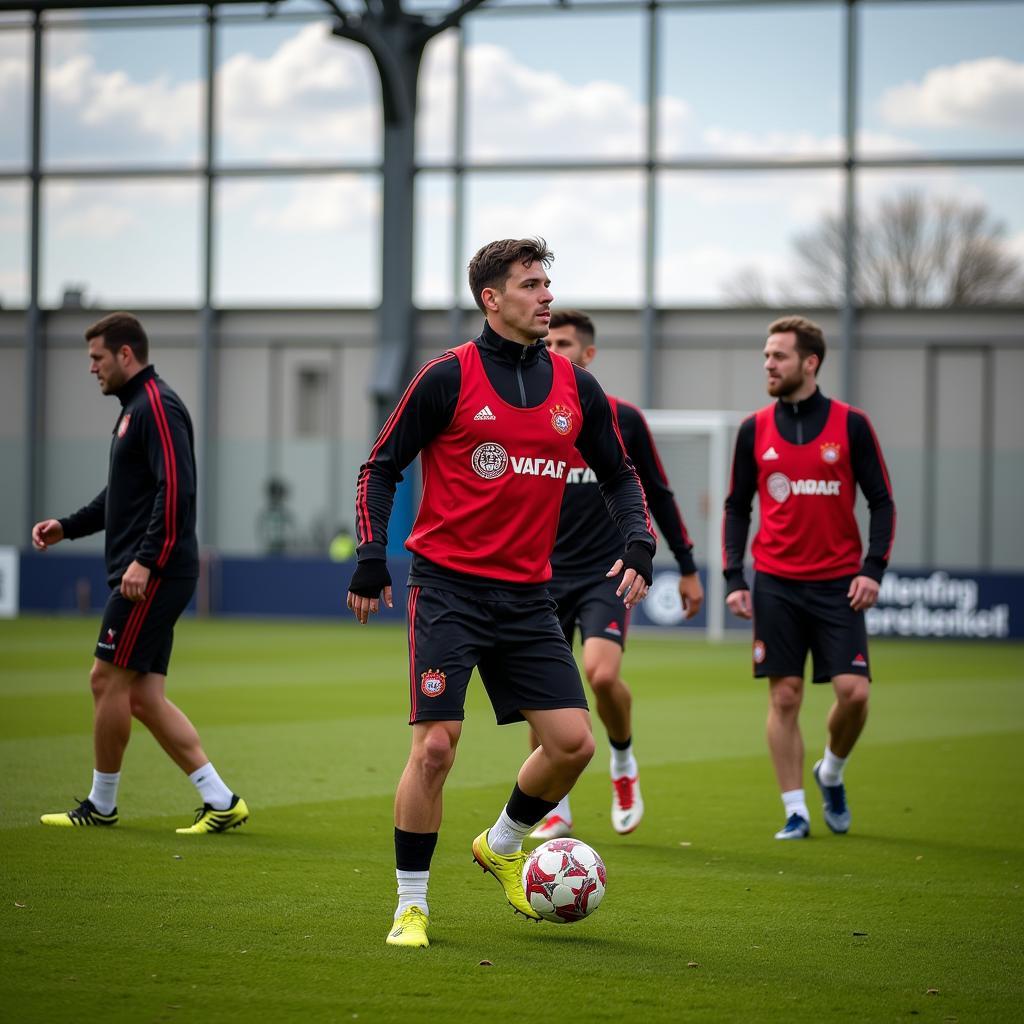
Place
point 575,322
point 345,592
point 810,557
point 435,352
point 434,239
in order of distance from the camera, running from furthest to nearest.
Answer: point 435,352, point 434,239, point 345,592, point 575,322, point 810,557

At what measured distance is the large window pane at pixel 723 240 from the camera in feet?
88.1

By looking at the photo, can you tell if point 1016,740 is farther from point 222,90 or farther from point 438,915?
point 222,90

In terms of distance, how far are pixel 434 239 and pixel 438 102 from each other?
2206mm

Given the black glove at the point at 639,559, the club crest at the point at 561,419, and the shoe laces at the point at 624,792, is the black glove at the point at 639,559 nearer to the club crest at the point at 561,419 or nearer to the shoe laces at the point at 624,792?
the club crest at the point at 561,419

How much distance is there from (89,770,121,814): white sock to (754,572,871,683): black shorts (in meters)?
2.82

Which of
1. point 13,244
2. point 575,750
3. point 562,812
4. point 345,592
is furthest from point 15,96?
point 575,750

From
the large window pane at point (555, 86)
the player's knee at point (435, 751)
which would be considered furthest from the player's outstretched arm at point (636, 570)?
the large window pane at point (555, 86)

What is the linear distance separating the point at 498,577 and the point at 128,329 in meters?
2.77

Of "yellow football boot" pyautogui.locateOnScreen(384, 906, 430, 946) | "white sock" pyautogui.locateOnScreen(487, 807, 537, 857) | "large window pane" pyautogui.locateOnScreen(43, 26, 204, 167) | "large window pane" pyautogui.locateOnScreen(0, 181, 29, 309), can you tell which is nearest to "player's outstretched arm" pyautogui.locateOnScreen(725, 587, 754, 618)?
"white sock" pyautogui.locateOnScreen(487, 807, 537, 857)

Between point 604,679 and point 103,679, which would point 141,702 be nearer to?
point 103,679

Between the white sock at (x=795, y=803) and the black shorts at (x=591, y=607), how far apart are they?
969 mm

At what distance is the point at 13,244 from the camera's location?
2936cm

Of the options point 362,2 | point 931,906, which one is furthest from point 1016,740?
point 362,2

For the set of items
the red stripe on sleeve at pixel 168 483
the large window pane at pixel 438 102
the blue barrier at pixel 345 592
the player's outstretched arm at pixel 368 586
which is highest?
the large window pane at pixel 438 102
